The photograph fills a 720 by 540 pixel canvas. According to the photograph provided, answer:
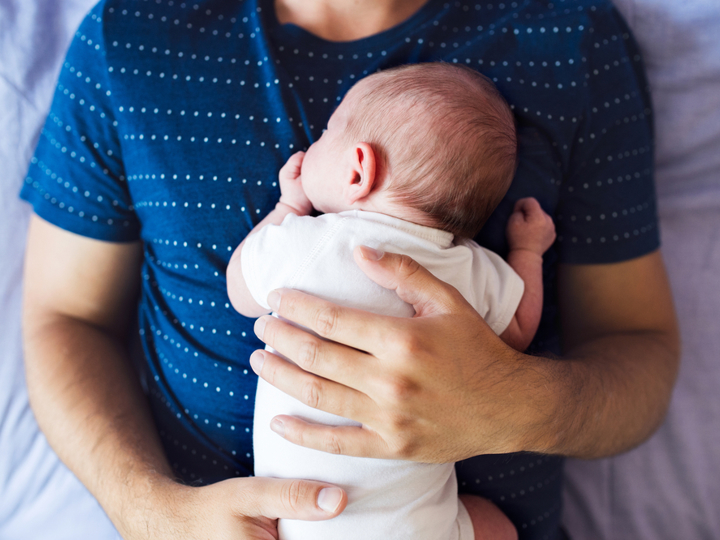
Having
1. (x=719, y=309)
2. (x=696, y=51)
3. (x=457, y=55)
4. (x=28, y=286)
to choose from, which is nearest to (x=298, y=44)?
(x=457, y=55)

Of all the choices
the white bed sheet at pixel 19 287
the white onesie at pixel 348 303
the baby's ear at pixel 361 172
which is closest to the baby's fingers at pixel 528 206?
the white onesie at pixel 348 303

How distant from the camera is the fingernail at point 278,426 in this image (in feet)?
2.28

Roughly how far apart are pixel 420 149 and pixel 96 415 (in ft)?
2.65

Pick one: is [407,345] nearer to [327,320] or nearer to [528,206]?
[327,320]

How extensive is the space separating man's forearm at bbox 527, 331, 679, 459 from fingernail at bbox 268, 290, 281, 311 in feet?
1.44

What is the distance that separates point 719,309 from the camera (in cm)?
120

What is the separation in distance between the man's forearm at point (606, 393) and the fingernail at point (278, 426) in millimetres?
409

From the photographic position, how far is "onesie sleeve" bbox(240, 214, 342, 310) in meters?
0.71

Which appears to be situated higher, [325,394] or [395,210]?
[395,210]

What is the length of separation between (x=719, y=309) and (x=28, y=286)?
165cm

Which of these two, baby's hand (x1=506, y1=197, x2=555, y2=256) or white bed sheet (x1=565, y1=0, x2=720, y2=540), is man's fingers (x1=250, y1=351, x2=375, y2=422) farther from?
white bed sheet (x1=565, y1=0, x2=720, y2=540)

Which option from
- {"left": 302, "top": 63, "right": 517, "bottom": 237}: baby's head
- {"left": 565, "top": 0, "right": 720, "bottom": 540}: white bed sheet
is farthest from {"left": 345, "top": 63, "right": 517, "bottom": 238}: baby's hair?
{"left": 565, "top": 0, "right": 720, "bottom": 540}: white bed sheet

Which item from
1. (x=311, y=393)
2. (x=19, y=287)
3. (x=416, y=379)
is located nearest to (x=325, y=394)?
(x=311, y=393)

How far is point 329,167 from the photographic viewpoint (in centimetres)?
77
